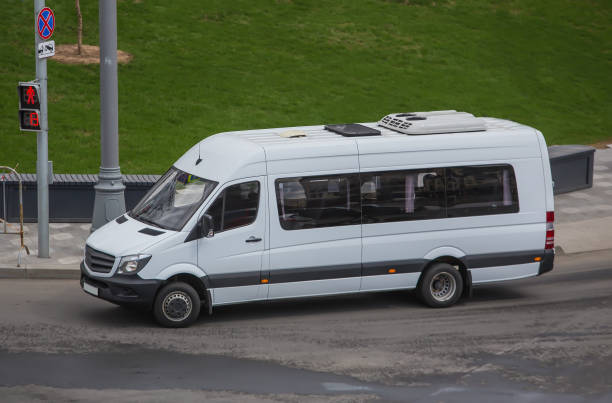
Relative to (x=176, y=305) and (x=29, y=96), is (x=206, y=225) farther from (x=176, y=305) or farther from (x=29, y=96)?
(x=29, y=96)

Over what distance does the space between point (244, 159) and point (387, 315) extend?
2.80 metres

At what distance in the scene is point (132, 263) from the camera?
11.4 m

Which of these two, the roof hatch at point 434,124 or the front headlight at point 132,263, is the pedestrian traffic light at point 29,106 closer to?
the front headlight at point 132,263

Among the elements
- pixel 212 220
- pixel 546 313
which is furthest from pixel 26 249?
pixel 546 313

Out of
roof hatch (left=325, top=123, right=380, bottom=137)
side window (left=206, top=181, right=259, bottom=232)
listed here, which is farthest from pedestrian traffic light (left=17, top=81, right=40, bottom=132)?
roof hatch (left=325, top=123, right=380, bottom=137)

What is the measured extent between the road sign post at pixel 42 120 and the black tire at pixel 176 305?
152 inches

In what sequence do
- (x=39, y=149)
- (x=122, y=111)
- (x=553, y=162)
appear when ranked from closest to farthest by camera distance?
1. (x=39, y=149)
2. (x=553, y=162)
3. (x=122, y=111)

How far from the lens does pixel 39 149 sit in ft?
48.2

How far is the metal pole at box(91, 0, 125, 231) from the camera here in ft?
48.3

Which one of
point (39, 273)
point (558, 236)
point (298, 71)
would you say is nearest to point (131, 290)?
point (39, 273)

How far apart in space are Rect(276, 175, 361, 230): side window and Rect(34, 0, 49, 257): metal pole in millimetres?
4570

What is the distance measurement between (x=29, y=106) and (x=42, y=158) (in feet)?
2.70

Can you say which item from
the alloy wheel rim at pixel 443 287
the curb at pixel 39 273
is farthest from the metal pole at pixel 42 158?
the alloy wheel rim at pixel 443 287

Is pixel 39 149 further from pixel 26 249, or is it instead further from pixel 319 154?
pixel 319 154
